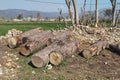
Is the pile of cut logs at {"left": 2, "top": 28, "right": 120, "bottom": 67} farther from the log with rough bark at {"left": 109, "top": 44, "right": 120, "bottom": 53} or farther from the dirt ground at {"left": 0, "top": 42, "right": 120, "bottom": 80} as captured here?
the dirt ground at {"left": 0, "top": 42, "right": 120, "bottom": 80}

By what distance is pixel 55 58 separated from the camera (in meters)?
10.2

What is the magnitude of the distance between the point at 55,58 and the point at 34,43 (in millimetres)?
1290

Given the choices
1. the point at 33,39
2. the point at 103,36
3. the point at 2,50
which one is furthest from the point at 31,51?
the point at 103,36

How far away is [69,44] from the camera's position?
11.1m

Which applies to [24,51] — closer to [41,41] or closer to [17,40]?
[41,41]

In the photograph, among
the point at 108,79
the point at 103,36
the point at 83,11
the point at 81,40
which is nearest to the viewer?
the point at 108,79

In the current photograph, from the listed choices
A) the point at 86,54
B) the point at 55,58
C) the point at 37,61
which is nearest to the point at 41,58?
the point at 37,61

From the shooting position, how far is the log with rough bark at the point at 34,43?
36.2 feet

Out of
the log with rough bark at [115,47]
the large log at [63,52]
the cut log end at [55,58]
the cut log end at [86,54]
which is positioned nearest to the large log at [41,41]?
the large log at [63,52]

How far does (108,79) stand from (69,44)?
2.03m

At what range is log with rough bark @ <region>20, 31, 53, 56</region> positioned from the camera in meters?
11.0

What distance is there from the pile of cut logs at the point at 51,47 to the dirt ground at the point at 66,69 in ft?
0.64

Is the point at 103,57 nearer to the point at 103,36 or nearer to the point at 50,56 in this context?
the point at 50,56

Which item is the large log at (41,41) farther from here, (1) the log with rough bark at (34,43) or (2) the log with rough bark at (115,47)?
(2) the log with rough bark at (115,47)
